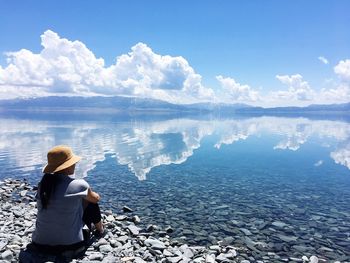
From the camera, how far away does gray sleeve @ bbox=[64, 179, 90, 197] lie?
7.32m

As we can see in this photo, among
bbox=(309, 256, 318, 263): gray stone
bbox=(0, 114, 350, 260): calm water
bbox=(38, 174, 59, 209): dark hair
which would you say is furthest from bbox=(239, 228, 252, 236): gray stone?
bbox=(38, 174, 59, 209): dark hair

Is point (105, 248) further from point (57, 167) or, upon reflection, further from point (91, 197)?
point (57, 167)

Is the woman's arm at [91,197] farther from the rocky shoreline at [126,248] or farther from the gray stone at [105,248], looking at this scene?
the gray stone at [105,248]

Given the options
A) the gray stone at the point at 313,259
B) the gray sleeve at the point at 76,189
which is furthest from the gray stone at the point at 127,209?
the gray stone at the point at 313,259

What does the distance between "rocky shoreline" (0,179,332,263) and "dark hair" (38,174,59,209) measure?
55.0 inches

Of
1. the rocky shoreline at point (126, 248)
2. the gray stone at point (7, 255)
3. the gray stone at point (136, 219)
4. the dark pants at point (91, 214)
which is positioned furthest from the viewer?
the gray stone at point (136, 219)

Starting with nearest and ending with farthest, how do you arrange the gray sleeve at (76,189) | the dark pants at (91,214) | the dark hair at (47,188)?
1. the dark hair at (47,188)
2. the gray sleeve at (76,189)
3. the dark pants at (91,214)

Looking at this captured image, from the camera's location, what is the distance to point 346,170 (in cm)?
2834

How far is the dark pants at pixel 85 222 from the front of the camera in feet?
24.9

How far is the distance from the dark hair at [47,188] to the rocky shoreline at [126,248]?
140 centimetres

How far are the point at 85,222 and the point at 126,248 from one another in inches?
54.9

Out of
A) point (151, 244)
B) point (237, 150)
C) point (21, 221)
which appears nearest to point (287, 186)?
point (151, 244)

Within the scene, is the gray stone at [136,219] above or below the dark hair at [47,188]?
below

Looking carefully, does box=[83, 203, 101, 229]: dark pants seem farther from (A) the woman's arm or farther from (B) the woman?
(B) the woman
